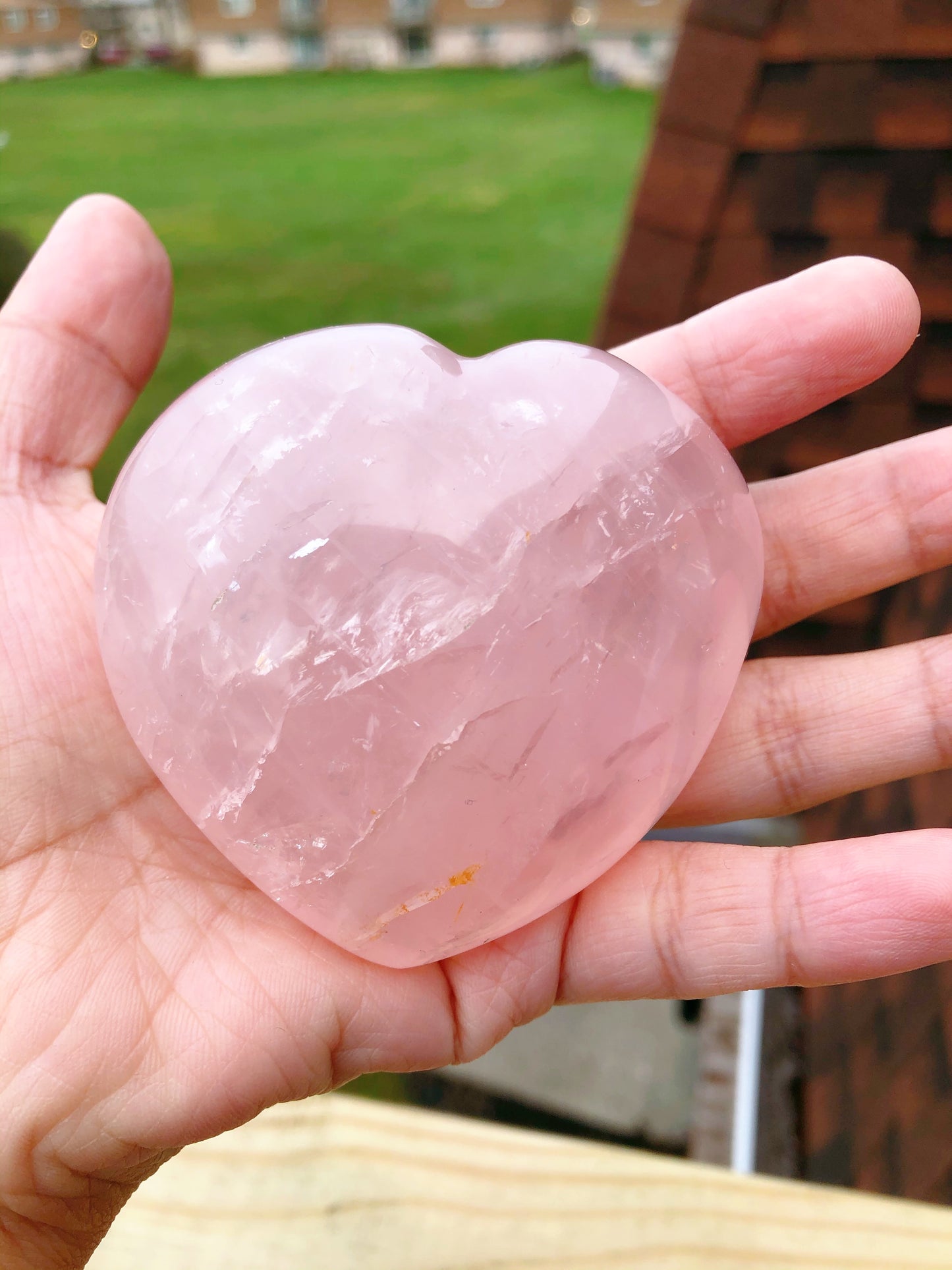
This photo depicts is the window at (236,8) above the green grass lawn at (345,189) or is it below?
above

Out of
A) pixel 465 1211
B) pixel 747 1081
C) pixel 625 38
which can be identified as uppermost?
pixel 625 38

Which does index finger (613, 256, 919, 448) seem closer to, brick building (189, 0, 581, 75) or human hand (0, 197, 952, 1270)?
human hand (0, 197, 952, 1270)

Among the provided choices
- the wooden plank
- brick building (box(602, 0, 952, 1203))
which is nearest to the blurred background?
brick building (box(602, 0, 952, 1203))

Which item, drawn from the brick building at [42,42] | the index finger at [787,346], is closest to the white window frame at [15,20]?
the brick building at [42,42]

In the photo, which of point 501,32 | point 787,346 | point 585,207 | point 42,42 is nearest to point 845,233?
point 787,346

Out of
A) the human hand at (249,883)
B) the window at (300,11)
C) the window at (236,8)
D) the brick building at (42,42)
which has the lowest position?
the human hand at (249,883)

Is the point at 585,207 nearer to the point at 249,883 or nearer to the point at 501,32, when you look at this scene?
the point at 501,32

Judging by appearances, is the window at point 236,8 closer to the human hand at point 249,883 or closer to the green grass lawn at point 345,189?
the green grass lawn at point 345,189
